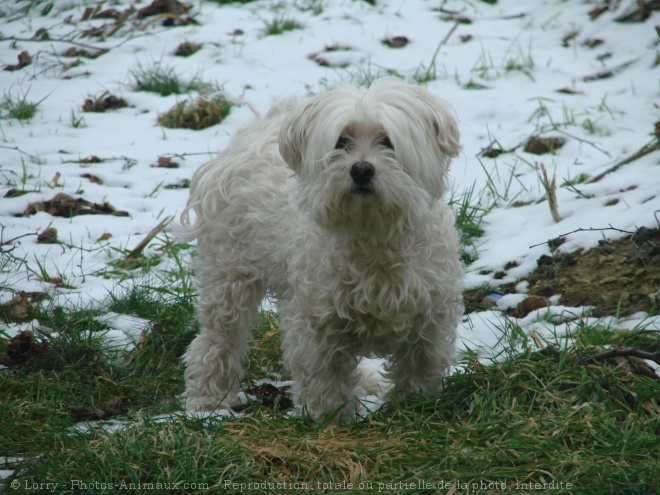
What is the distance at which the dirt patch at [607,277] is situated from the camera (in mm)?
3832

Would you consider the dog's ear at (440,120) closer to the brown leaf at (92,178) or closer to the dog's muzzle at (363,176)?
the dog's muzzle at (363,176)

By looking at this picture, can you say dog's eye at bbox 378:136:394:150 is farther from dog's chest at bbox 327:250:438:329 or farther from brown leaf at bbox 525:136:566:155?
brown leaf at bbox 525:136:566:155

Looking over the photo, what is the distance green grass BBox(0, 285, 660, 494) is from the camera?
8.89ft

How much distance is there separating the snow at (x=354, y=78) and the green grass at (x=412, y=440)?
473 millimetres

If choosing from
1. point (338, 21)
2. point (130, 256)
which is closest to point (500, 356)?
point (130, 256)

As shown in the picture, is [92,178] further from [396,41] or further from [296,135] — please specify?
[396,41]

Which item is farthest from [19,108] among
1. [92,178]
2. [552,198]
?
[552,198]

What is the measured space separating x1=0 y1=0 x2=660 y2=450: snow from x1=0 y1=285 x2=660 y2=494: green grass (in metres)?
0.47

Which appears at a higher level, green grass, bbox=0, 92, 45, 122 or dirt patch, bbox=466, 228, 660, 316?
dirt patch, bbox=466, 228, 660, 316

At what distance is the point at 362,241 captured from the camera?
3246mm

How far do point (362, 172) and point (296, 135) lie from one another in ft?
1.73

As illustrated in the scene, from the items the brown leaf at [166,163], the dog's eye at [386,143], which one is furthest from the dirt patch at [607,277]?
the brown leaf at [166,163]

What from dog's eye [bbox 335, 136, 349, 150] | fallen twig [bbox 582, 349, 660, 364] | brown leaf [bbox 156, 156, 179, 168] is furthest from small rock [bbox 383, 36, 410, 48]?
fallen twig [bbox 582, 349, 660, 364]

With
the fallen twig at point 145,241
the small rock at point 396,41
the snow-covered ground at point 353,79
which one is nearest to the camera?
the snow-covered ground at point 353,79
